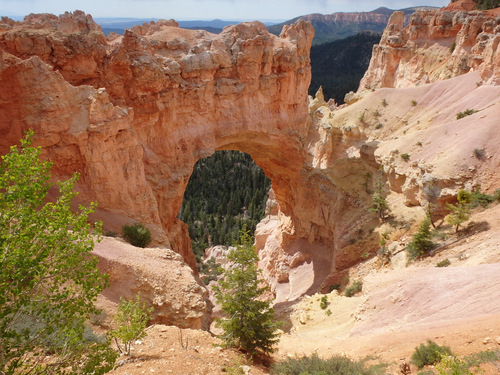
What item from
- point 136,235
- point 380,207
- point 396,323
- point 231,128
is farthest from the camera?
point 231,128

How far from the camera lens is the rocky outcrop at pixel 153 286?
46.7 ft

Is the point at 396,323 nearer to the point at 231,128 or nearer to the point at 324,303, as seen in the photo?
the point at 324,303

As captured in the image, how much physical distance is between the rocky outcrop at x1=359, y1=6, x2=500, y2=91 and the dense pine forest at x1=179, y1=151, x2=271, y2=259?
23972 millimetres

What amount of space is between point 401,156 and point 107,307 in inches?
937

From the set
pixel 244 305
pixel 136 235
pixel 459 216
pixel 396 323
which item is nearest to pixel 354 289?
pixel 396 323

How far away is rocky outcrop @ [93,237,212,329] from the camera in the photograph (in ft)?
46.7

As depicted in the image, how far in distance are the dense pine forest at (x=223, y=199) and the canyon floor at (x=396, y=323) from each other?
28.3 metres

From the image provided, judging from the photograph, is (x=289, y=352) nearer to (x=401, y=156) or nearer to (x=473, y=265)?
(x=473, y=265)

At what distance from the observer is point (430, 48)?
5197 cm

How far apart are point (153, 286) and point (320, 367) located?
7.26 meters

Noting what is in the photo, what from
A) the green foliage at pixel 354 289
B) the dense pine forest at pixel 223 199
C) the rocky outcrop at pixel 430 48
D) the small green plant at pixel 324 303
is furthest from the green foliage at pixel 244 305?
the rocky outcrop at pixel 430 48

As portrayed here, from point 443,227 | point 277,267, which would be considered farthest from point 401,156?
point 277,267

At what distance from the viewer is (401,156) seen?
28375mm

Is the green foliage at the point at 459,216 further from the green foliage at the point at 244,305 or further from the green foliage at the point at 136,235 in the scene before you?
the green foliage at the point at 136,235
